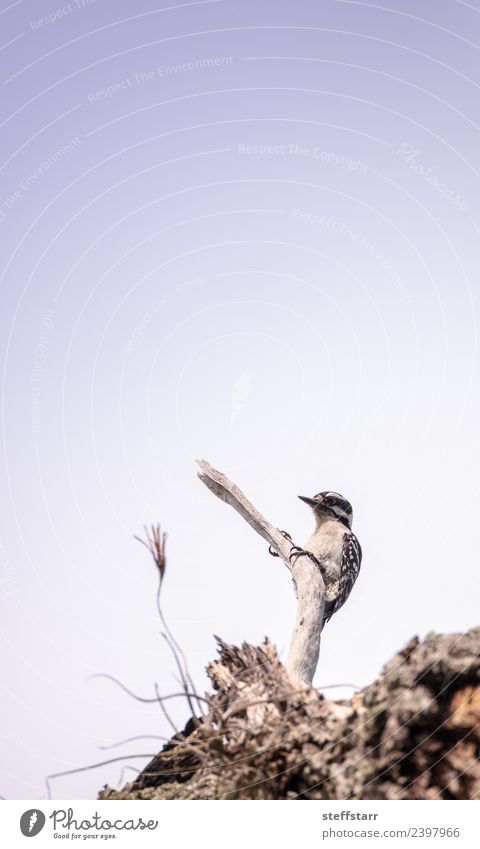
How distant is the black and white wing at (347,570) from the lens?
7562 millimetres

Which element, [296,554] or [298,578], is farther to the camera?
[296,554]

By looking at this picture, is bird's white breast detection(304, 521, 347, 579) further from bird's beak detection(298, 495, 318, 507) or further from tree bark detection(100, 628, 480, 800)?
tree bark detection(100, 628, 480, 800)

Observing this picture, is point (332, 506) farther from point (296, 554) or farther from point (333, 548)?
point (296, 554)

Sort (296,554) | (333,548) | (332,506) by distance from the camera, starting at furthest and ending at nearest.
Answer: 1. (332,506)
2. (333,548)
3. (296,554)

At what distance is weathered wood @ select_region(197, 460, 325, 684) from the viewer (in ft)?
19.3

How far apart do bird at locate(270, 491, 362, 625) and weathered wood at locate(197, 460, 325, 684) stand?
142mm

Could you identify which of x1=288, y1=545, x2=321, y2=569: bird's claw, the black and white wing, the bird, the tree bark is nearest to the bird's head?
the bird

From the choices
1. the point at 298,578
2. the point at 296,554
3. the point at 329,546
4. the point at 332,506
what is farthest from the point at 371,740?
the point at 332,506

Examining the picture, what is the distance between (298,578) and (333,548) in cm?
115

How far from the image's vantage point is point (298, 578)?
22.3 feet

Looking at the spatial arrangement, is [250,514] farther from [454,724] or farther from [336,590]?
[454,724]

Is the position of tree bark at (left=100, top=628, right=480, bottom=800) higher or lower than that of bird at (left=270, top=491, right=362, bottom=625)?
lower

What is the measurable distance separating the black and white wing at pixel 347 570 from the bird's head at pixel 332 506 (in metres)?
0.43
